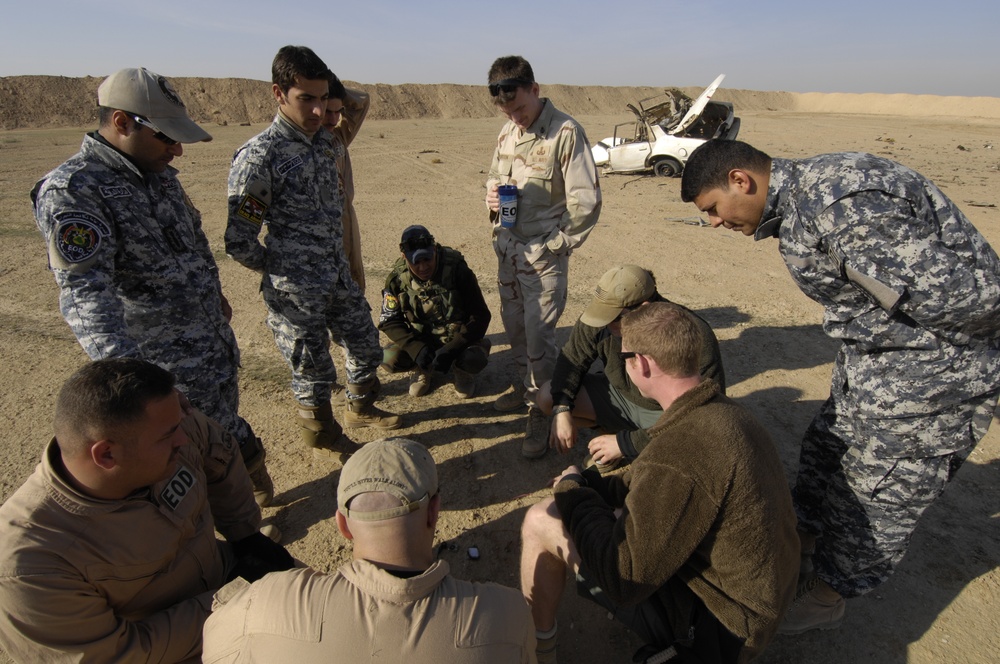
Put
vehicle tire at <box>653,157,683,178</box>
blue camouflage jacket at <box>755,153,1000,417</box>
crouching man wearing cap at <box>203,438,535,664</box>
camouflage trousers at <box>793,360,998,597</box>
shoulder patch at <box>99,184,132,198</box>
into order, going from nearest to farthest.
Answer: crouching man wearing cap at <box>203,438,535,664</box>
blue camouflage jacket at <box>755,153,1000,417</box>
camouflage trousers at <box>793,360,998,597</box>
shoulder patch at <box>99,184,132,198</box>
vehicle tire at <box>653,157,683,178</box>

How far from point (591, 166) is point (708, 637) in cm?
276

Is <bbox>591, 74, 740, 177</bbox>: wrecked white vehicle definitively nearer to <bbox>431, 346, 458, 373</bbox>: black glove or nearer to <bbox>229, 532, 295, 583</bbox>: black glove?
<bbox>431, 346, 458, 373</bbox>: black glove

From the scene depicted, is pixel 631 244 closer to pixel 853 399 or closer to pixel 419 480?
pixel 853 399

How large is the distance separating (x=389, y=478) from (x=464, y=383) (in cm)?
296

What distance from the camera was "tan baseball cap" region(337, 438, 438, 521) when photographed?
1486 millimetres

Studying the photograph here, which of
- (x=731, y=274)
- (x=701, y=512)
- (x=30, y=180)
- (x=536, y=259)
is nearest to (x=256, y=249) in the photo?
(x=536, y=259)

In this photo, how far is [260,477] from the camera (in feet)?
10.8

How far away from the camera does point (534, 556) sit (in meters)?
2.36

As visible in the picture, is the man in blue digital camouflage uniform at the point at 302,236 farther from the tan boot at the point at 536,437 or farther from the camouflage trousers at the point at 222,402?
the tan boot at the point at 536,437

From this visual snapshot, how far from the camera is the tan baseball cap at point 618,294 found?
299 cm

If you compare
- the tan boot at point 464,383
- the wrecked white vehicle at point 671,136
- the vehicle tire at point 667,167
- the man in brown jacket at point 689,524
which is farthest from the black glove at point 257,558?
the vehicle tire at point 667,167

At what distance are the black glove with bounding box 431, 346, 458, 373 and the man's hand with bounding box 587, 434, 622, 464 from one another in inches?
62.2

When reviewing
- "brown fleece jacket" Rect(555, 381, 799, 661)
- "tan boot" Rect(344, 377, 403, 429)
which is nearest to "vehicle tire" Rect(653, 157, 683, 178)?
"tan boot" Rect(344, 377, 403, 429)

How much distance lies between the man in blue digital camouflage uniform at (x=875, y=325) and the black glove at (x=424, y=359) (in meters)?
2.40
